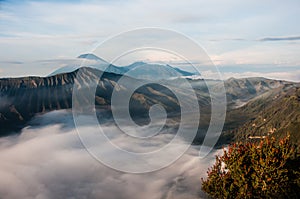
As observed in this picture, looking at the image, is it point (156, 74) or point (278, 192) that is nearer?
point (278, 192)

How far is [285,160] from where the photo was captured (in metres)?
28.1

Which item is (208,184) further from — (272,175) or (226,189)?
(272,175)

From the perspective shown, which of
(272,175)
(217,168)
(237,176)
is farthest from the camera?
(217,168)

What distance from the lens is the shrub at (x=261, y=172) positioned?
27812 mm

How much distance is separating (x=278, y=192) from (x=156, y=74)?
48.2 m

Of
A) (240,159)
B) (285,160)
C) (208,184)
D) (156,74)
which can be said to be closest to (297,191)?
(285,160)

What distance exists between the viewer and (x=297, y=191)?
2986 centimetres

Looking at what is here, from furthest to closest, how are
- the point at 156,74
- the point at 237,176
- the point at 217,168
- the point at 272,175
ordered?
the point at 156,74 → the point at 217,168 → the point at 237,176 → the point at 272,175

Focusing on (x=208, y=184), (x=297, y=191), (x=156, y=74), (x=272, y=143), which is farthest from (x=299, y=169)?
(x=156, y=74)

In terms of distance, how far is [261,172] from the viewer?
28.1m

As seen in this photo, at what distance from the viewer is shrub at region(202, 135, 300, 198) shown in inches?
A: 1095

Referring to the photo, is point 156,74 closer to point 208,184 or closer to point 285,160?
point 208,184

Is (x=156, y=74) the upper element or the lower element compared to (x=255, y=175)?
upper

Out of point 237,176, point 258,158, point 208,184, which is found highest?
point 258,158
